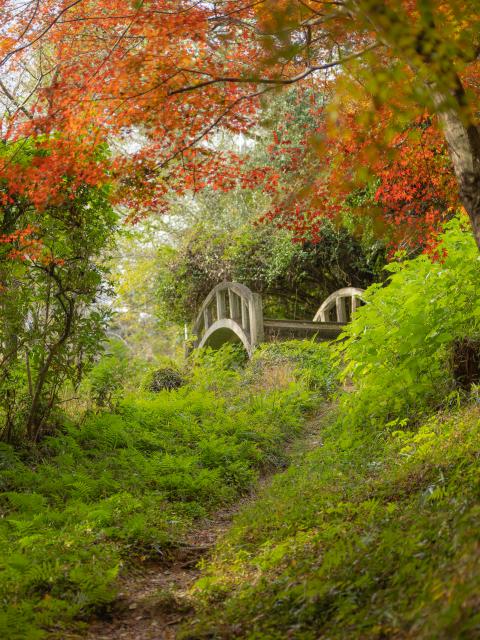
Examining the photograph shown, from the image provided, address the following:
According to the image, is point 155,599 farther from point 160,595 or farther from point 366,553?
point 366,553

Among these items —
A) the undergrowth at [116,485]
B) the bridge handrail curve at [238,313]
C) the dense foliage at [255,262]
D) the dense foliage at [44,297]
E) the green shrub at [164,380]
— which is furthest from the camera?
the dense foliage at [255,262]

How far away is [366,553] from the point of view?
354cm

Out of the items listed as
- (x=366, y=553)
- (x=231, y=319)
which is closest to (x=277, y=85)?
(x=366, y=553)

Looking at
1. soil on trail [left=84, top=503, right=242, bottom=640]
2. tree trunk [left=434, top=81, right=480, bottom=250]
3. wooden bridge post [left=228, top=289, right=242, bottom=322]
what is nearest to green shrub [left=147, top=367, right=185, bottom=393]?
wooden bridge post [left=228, top=289, right=242, bottom=322]

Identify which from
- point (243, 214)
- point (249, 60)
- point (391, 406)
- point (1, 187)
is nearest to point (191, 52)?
point (249, 60)

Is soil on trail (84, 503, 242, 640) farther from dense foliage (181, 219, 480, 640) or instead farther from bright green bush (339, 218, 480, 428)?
bright green bush (339, 218, 480, 428)

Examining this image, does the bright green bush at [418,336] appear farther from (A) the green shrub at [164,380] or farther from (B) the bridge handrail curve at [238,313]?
(B) the bridge handrail curve at [238,313]

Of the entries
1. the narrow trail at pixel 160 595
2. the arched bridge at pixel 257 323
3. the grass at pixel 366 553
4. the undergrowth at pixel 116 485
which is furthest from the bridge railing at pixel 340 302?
the narrow trail at pixel 160 595

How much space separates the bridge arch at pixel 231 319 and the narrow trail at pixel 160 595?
26.1ft

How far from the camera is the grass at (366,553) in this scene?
2.75 meters

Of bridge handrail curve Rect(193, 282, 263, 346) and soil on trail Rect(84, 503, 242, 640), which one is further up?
bridge handrail curve Rect(193, 282, 263, 346)

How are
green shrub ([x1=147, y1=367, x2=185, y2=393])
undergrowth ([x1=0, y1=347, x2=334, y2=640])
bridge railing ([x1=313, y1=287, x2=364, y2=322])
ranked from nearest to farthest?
undergrowth ([x1=0, y1=347, x2=334, y2=640]) < green shrub ([x1=147, y1=367, x2=185, y2=393]) < bridge railing ([x1=313, y1=287, x2=364, y2=322])

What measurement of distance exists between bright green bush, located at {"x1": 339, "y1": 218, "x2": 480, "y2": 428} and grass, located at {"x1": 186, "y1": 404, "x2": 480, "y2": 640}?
0.82m

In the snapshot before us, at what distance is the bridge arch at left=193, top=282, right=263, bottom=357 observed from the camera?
45.0 feet
